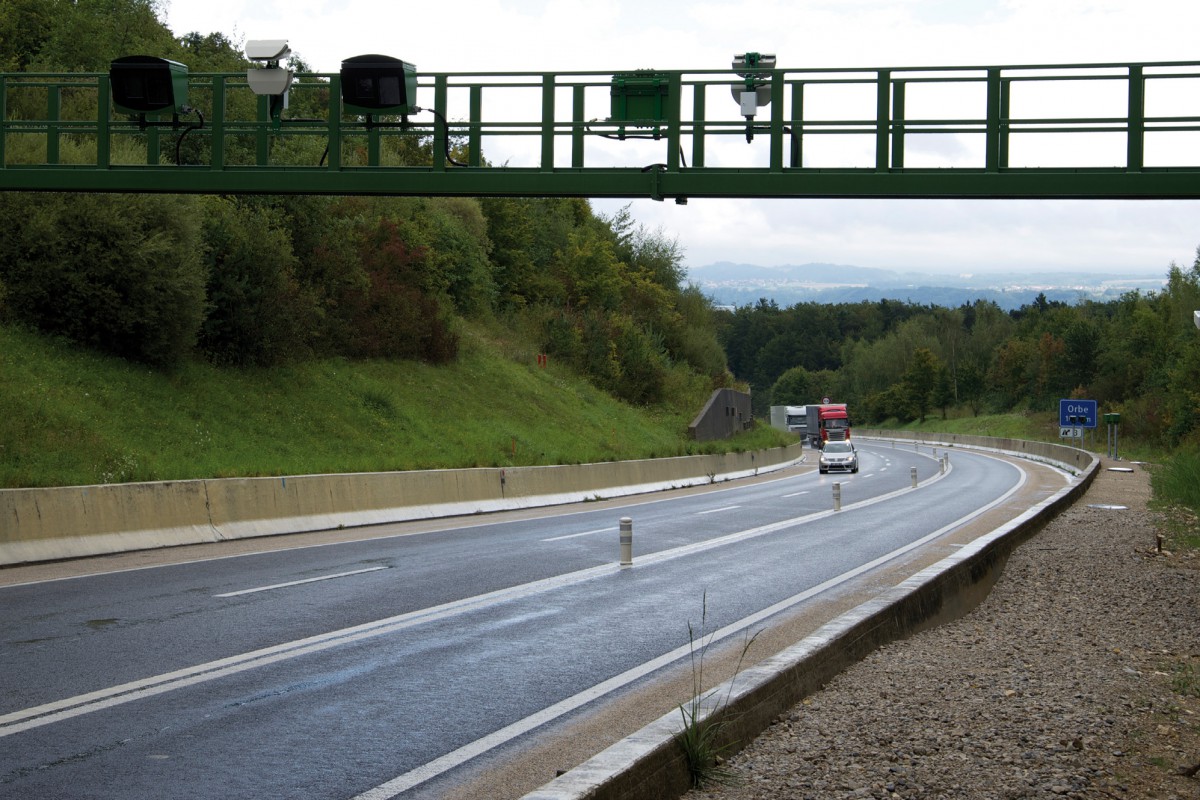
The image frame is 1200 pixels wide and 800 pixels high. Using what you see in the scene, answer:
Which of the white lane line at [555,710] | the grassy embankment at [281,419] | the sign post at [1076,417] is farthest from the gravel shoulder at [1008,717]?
the sign post at [1076,417]

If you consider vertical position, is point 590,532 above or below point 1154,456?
above

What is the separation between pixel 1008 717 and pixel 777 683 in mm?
1616

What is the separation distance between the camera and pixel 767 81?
17734mm

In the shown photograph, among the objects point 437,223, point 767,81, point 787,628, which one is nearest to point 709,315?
point 437,223

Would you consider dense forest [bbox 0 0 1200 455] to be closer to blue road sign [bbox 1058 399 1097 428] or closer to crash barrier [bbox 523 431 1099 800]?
blue road sign [bbox 1058 399 1097 428]

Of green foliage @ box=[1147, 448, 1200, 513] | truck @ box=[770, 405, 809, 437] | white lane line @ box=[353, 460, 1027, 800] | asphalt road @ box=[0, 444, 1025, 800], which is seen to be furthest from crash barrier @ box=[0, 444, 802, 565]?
truck @ box=[770, 405, 809, 437]

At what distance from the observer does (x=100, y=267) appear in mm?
26516

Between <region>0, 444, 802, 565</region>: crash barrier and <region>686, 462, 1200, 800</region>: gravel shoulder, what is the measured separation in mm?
11293

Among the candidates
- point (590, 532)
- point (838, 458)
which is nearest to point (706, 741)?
point (590, 532)

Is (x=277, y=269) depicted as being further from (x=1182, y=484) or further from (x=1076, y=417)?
(x=1076, y=417)

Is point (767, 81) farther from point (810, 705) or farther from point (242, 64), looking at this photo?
point (242, 64)

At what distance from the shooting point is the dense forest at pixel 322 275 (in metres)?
26.6

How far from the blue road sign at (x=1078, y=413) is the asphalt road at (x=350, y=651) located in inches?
2356

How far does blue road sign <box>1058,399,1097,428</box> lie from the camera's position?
248 ft
